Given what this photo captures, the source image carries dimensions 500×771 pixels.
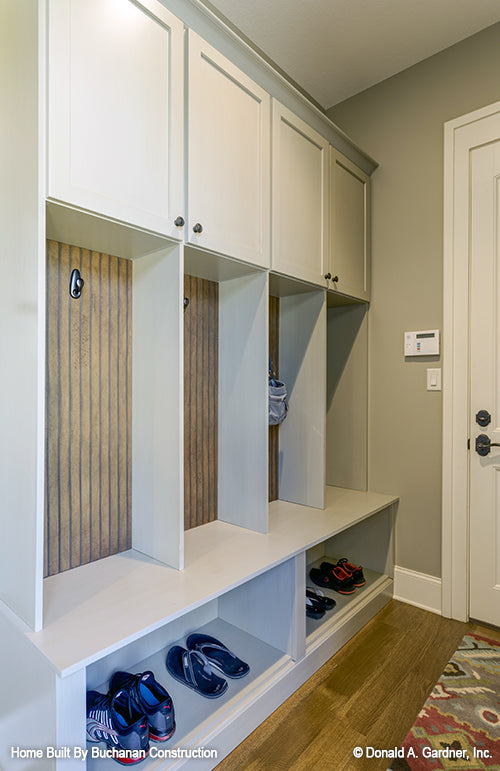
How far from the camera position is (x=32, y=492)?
1.10m

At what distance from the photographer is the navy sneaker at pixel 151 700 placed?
1252mm

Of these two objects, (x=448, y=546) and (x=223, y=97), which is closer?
(x=223, y=97)

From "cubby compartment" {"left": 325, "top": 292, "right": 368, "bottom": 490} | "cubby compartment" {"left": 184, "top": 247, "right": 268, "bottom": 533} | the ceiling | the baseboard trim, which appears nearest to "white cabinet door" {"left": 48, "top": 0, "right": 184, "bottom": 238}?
Answer: "cubby compartment" {"left": 184, "top": 247, "right": 268, "bottom": 533}

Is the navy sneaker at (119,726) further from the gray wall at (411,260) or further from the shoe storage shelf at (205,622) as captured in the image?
the gray wall at (411,260)

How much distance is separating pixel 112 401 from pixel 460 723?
1.67 m

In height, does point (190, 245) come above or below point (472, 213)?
below

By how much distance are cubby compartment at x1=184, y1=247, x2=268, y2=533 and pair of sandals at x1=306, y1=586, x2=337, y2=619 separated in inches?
19.8

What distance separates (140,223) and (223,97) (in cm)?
66

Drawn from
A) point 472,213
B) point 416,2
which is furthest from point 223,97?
point 472,213

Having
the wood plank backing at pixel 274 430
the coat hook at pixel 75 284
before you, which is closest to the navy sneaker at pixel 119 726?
the wood plank backing at pixel 274 430

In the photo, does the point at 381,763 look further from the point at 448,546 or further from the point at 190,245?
the point at 190,245

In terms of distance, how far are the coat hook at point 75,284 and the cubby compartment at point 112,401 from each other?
17 millimetres

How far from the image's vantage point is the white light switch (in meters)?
2.23

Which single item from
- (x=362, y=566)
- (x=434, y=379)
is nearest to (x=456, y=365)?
(x=434, y=379)
